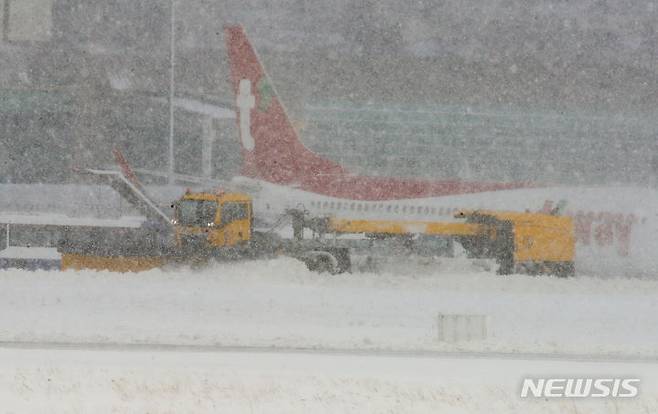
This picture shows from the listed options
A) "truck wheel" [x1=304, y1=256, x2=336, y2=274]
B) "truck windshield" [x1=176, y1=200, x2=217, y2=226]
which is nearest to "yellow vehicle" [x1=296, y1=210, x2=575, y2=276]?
"truck wheel" [x1=304, y1=256, x2=336, y2=274]

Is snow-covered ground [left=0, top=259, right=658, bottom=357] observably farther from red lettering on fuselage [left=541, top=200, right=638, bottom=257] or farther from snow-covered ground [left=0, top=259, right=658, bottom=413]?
red lettering on fuselage [left=541, top=200, right=638, bottom=257]

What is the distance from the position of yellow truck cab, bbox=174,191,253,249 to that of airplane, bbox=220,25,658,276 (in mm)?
4196

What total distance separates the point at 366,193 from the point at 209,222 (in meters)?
8.90

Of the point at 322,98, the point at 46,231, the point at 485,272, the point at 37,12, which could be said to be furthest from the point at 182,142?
the point at 485,272

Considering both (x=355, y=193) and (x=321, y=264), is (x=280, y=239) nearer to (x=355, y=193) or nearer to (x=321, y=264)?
(x=321, y=264)

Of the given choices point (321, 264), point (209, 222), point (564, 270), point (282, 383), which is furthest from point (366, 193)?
point (282, 383)

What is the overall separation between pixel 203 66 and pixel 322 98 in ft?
15.6

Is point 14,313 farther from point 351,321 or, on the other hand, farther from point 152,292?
point 351,321

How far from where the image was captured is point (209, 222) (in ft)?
64.2

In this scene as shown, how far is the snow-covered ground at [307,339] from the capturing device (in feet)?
26.7

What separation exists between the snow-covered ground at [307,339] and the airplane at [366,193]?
3.74 meters

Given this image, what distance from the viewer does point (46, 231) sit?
21.2 m

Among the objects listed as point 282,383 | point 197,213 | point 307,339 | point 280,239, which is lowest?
point 307,339

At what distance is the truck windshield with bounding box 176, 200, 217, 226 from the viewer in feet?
64.4
